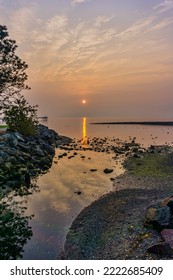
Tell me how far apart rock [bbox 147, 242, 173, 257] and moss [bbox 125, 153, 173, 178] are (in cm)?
1620

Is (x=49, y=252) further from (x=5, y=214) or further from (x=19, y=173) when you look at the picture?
(x=19, y=173)

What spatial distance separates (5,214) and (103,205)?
245 inches

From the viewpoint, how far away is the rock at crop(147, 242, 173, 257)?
928 cm

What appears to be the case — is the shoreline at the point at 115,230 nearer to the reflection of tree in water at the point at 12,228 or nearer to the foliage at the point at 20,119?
the reflection of tree in water at the point at 12,228

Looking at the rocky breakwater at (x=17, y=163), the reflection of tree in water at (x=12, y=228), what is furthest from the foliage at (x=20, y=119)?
the reflection of tree in water at (x=12, y=228)

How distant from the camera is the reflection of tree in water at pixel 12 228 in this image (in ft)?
37.9

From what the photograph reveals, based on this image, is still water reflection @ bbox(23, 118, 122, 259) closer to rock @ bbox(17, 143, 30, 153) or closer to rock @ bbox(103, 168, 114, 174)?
rock @ bbox(103, 168, 114, 174)

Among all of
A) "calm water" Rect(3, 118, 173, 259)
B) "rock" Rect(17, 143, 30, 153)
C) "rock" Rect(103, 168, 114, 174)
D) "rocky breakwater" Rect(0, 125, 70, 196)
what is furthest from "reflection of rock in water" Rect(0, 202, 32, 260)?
"rock" Rect(17, 143, 30, 153)

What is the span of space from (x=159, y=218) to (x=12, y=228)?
7.71m

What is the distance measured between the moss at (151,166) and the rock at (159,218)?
13509 millimetres

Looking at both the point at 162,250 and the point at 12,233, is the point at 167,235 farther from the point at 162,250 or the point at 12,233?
the point at 12,233

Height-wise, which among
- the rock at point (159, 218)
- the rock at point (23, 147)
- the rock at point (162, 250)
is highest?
the rock at point (23, 147)

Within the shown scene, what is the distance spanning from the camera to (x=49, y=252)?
460 inches

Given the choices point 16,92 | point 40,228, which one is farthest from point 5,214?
point 16,92
